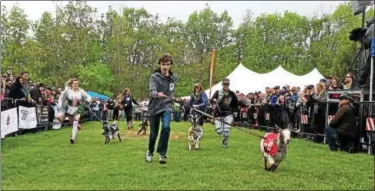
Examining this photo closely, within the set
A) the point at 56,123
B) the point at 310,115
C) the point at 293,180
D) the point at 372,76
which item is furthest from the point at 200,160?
the point at 56,123

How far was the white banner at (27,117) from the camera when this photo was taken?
17591 millimetres

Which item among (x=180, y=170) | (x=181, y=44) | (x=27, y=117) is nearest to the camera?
(x=180, y=170)

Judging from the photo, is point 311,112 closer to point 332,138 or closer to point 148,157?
point 332,138

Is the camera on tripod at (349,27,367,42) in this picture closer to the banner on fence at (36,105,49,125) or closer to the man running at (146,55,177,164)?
the man running at (146,55,177,164)

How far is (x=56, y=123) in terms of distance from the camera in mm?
23188

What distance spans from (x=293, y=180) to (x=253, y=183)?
0.74 m

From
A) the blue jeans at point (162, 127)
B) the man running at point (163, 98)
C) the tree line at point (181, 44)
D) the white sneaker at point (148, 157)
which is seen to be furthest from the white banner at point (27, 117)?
the tree line at point (181, 44)

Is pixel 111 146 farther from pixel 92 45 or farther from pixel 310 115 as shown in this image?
pixel 92 45

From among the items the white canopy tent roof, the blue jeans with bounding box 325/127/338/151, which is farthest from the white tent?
the blue jeans with bounding box 325/127/338/151

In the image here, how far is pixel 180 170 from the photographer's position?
8820 mm

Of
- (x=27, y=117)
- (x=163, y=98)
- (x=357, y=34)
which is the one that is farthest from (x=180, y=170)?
(x=27, y=117)

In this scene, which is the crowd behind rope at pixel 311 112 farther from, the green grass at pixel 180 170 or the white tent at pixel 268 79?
the white tent at pixel 268 79

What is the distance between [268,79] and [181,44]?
27.8m

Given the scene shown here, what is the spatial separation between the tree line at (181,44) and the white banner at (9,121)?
123 feet
